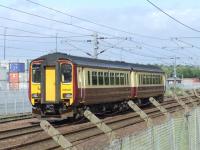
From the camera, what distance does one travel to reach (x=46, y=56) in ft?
82.3

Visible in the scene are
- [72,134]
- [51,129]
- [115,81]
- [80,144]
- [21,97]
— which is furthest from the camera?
[21,97]

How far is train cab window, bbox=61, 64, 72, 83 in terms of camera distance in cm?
2439

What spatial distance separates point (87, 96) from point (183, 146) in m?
14.4

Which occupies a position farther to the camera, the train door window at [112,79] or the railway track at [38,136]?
Result: the train door window at [112,79]

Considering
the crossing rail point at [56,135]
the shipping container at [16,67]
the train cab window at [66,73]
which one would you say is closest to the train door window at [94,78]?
the train cab window at [66,73]

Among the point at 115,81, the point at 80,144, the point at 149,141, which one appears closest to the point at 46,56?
the point at 115,81

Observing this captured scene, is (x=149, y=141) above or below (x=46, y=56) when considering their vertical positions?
below

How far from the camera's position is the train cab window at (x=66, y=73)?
24391 mm

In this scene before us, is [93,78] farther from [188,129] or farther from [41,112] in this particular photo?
[188,129]

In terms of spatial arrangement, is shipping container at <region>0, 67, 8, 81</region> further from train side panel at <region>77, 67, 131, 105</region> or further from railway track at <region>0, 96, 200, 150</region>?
railway track at <region>0, 96, 200, 150</region>

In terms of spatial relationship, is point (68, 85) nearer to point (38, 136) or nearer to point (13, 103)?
point (38, 136)

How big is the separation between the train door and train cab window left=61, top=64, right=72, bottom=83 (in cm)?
49

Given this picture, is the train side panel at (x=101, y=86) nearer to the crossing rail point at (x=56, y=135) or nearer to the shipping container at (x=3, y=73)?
the crossing rail point at (x=56, y=135)

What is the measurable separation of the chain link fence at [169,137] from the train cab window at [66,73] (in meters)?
11.6
